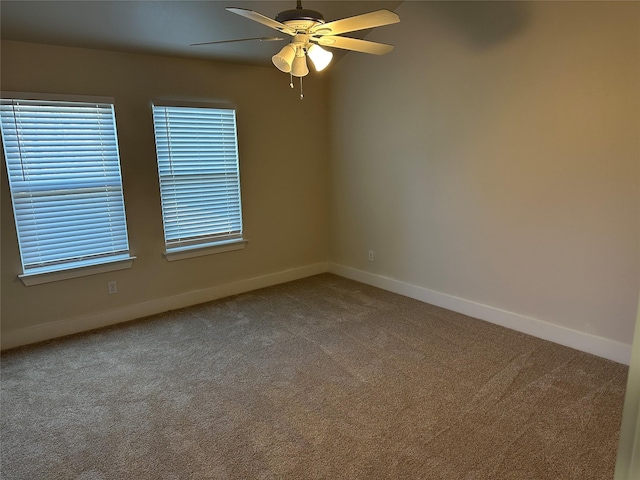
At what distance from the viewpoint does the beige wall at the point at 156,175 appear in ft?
10.4

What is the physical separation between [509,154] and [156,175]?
3057 millimetres

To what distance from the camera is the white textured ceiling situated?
2732mm

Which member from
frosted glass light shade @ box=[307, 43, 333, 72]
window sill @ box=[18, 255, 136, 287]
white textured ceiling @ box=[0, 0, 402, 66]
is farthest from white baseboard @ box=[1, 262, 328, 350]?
frosted glass light shade @ box=[307, 43, 333, 72]

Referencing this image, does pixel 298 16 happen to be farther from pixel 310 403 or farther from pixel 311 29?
pixel 310 403

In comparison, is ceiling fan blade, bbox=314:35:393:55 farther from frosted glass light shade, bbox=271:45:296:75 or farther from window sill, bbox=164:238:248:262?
window sill, bbox=164:238:248:262

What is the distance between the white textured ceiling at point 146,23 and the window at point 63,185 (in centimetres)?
48

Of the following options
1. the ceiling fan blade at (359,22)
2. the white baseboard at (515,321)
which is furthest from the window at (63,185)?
the white baseboard at (515,321)

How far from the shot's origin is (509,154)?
318 cm

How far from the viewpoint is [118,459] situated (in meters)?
2.01

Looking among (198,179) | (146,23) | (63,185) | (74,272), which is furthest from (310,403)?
(146,23)

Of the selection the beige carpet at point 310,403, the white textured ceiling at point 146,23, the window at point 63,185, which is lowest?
the beige carpet at point 310,403

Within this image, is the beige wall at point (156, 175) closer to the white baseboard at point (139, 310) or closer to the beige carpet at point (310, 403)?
the white baseboard at point (139, 310)

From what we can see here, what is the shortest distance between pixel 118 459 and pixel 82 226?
2104mm

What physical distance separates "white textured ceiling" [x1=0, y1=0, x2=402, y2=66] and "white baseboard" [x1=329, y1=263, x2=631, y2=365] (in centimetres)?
264
